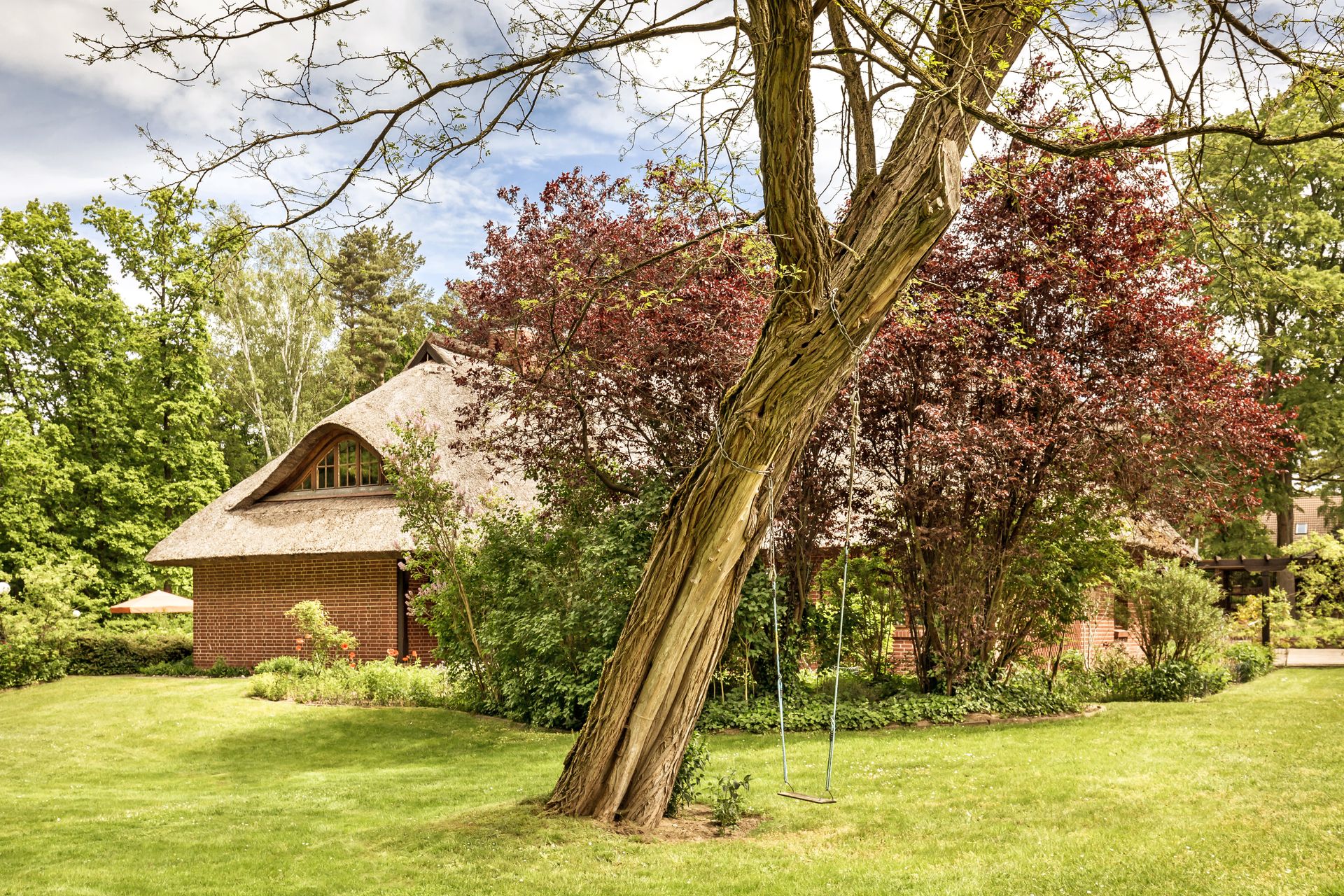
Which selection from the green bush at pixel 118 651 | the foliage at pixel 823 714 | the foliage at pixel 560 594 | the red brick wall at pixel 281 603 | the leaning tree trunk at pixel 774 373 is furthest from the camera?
the green bush at pixel 118 651

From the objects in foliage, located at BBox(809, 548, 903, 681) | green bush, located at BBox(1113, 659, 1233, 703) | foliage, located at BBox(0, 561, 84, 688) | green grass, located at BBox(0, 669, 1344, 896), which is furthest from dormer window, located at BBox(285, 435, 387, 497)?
green bush, located at BBox(1113, 659, 1233, 703)

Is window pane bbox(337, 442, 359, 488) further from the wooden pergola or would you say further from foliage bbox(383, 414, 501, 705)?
the wooden pergola

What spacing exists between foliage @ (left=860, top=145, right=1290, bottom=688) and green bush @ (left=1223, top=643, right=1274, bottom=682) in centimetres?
613

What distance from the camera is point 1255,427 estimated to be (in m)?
11.3

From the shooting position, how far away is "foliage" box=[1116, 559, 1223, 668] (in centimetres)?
1406

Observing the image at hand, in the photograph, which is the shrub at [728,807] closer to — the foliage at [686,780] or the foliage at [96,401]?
the foliage at [686,780]

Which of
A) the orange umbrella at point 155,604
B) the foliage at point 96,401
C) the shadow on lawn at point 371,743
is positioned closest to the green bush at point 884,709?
the shadow on lawn at point 371,743

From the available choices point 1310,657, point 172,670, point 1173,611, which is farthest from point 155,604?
point 1310,657

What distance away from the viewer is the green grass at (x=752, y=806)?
550cm

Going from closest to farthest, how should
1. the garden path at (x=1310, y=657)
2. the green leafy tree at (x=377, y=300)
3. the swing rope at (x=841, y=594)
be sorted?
the swing rope at (x=841, y=594) → the garden path at (x=1310, y=657) → the green leafy tree at (x=377, y=300)

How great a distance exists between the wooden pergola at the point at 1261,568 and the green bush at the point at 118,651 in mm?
21979

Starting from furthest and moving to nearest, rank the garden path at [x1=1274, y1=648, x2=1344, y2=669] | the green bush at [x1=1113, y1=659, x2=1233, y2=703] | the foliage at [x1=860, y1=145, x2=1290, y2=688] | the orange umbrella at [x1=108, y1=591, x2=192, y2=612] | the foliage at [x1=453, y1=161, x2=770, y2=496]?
1. the orange umbrella at [x1=108, y1=591, x2=192, y2=612]
2. the garden path at [x1=1274, y1=648, x2=1344, y2=669]
3. the green bush at [x1=1113, y1=659, x2=1233, y2=703]
4. the foliage at [x1=453, y1=161, x2=770, y2=496]
5. the foliage at [x1=860, y1=145, x2=1290, y2=688]

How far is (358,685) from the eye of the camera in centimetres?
1494

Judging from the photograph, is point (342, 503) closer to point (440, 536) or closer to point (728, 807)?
point (440, 536)
